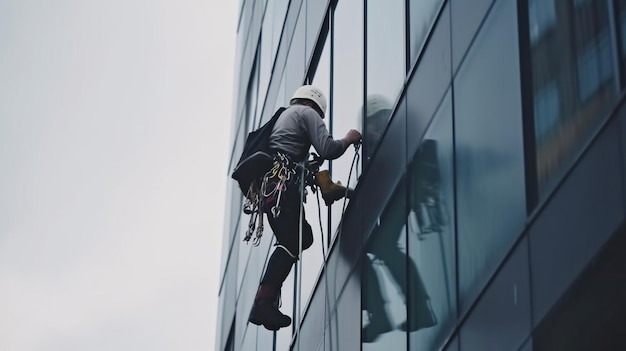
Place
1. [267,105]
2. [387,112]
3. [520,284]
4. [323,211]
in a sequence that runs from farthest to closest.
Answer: [267,105]
[323,211]
[387,112]
[520,284]

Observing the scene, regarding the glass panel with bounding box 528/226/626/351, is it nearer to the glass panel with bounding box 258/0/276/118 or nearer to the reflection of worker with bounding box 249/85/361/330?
the reflection of worker with bounding box 249/85/361/330

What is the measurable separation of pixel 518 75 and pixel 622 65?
1.28m

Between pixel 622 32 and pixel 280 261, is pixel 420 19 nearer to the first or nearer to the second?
pixel 280 261

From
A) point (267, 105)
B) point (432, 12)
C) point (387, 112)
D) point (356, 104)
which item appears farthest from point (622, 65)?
point (267, 105)

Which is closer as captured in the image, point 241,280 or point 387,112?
point 387,112

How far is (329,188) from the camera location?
12.1 metres

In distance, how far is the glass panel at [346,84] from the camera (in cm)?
1253

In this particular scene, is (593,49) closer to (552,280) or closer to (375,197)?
(552,280)

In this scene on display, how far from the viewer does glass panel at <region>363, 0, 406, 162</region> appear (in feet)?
36.1

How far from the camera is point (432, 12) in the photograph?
10047mm

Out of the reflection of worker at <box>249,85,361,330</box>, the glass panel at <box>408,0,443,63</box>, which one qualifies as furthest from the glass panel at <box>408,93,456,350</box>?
the reflection of worker at <box>249,85,361,330</box>

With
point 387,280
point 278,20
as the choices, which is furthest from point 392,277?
point 278,20

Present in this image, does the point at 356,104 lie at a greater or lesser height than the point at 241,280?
greater

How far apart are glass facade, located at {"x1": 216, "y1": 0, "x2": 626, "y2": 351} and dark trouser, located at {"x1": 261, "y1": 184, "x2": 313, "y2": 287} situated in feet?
1.51
